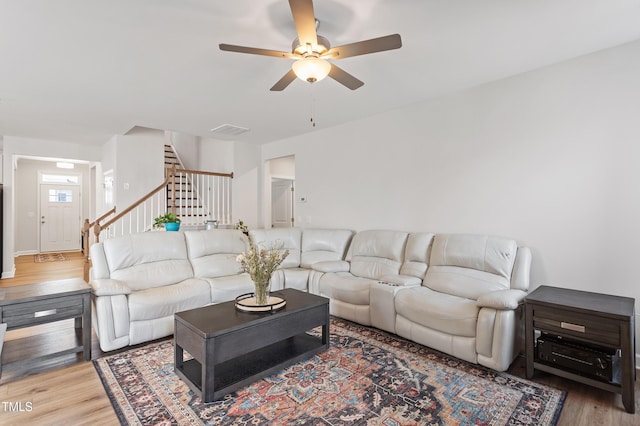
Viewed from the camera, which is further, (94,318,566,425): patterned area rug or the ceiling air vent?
the ceiling air vent

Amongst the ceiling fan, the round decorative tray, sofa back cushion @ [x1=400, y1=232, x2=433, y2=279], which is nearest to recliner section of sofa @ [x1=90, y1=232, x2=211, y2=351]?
the round decorative tray

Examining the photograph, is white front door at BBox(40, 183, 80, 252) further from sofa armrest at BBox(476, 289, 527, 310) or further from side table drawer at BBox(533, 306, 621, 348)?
side table drawer at BBox(533, 306, 621, 348)

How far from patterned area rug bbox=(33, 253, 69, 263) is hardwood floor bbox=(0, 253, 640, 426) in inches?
256

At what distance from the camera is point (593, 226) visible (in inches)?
109

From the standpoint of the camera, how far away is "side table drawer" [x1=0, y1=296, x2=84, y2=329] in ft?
8.03

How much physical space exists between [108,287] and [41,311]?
48 cm

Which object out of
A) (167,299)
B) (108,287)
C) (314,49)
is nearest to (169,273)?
(167,299)

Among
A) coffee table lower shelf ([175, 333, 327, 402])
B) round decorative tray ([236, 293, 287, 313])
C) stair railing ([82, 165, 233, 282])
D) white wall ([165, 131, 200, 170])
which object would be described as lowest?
coffee table lower shelf ([175, 333, 327, 402])

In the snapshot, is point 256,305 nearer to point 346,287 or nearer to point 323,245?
point 346,287

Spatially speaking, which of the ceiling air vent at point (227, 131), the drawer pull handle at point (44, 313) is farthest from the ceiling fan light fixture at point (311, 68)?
the ceiling air vent at point (227, 131)

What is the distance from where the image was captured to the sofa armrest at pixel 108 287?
9.40 ft

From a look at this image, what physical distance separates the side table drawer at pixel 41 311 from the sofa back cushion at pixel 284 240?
2.30m

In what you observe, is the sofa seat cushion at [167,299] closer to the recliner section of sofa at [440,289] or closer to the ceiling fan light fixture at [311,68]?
the recliner section of sofa at [440,289]

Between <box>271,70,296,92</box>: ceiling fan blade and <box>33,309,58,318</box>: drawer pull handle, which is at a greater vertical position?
<box>271,70,296,92</box>: ceiling fan blade
